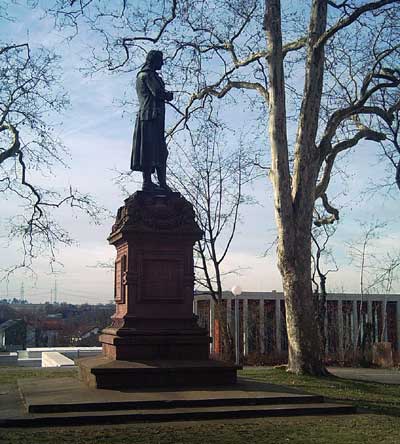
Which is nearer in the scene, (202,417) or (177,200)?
(202,417)

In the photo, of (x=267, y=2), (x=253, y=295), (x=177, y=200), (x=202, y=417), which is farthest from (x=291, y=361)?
(x=253, y=295)

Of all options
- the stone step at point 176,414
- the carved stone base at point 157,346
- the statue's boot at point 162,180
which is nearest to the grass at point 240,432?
the stone step at point 176,414

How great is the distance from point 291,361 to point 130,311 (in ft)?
21.5

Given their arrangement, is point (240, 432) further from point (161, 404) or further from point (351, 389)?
point (351, 389)

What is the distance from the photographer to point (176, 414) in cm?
929

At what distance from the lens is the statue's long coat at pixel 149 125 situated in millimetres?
13633

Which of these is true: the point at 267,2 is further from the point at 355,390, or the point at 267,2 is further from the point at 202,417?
the point at 202,417

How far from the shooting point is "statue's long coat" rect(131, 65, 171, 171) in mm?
13633

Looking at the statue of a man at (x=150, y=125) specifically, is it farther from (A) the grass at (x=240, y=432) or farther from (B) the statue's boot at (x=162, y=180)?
(A) the grass at (x=240, y=432)

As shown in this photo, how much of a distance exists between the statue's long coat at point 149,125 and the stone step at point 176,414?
5716mm

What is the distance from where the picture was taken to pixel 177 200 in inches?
511

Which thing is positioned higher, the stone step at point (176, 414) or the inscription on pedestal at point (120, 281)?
the inscription on pedestal at point (120, 281)

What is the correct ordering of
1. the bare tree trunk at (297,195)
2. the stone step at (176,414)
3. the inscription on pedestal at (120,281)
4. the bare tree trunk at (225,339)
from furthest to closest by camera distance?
the bare tree trunk at (225,339), the bare tree trunk at (297,195), the inscription on pedestal at (120,281), the stone step at (176,414)

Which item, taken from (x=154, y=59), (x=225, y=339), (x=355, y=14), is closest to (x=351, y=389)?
(x=154, y=59)
